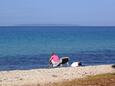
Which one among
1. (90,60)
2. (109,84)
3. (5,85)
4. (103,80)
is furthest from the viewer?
(90,60)

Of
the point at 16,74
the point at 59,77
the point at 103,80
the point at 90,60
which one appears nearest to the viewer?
the point at 103,80

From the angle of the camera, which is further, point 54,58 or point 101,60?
point 101,60

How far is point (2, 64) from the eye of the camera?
48.1 m

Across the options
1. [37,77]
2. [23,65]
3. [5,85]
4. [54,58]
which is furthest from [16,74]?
[23,65]

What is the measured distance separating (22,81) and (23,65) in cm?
2177

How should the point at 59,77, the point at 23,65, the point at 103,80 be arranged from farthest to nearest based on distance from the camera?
the point at 23,65 → the point at 59,77 → the point at 103,80

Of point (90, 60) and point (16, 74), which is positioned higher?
point (16, 74)

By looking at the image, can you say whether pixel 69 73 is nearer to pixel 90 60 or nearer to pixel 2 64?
pixel 2 64

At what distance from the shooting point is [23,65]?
1859 inches

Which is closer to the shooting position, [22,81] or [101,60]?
[22,81]

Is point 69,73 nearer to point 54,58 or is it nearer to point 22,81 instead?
point 22,81

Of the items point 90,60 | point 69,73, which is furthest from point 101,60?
point 69,73

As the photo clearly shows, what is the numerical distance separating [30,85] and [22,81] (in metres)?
2.04

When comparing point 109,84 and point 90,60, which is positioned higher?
point 109,84
